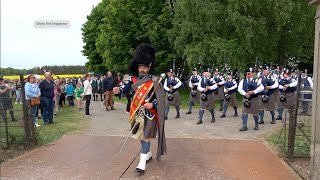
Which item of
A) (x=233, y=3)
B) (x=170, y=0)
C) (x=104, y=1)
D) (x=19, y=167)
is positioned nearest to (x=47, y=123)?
(x=19, y=167)

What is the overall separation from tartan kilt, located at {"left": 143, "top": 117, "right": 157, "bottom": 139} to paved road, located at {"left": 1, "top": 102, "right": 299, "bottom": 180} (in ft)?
2.01

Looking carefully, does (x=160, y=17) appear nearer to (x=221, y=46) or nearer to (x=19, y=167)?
(x=221, y=46)

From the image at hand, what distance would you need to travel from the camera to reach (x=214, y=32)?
2006cm

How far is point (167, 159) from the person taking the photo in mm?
6938

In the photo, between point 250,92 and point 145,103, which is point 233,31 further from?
point 145,103

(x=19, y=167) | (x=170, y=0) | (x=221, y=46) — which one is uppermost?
(x=170, y=0)

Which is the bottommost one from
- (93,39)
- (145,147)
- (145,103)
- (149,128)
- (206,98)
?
(145,147)

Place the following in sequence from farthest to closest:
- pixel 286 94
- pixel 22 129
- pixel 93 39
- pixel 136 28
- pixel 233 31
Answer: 1. pixel 93 39
2. pixel 136 28
3. pixel 233 31
4. pixel 286 94
5. pixel 22 129

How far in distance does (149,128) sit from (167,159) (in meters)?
1.03

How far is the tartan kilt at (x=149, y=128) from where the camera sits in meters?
6.23

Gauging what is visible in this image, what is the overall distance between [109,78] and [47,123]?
4280 millimetres

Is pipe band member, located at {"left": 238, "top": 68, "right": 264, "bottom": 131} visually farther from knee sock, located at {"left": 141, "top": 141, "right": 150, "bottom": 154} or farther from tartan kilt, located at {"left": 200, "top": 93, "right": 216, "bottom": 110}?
knee sock, located at {"left": 141, "top": 141, "right": 150, "bottom": 154}

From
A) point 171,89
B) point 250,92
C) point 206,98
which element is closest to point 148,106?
point 250,92

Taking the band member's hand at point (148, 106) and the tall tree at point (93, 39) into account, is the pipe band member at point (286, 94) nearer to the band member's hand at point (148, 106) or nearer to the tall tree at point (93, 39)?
the band member's hand at point (148, 106)
